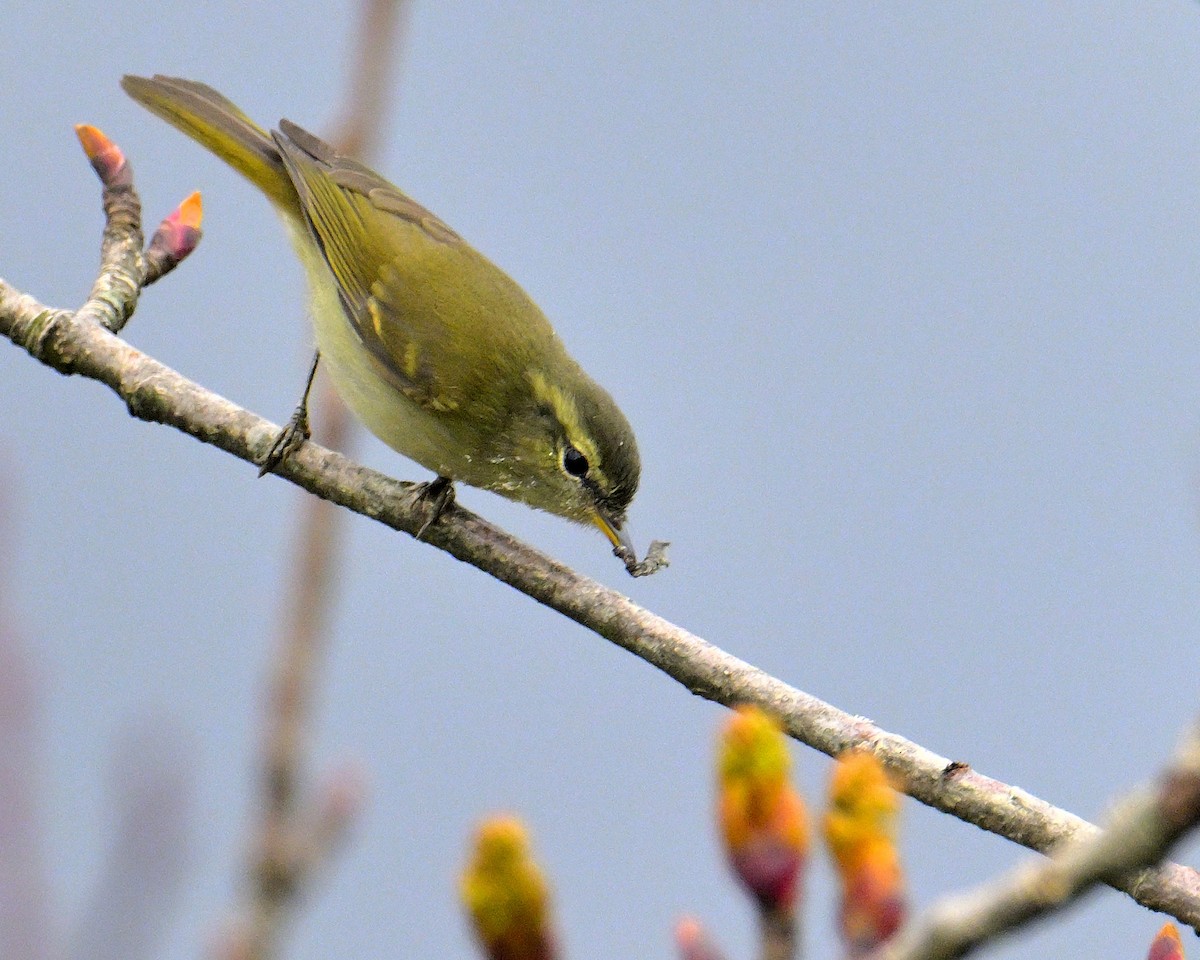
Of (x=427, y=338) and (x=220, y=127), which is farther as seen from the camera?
(x=220, y=127)

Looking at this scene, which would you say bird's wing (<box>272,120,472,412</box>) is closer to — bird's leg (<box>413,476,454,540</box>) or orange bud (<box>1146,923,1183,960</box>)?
bird's leg (<box>413,476,454,540</box>)

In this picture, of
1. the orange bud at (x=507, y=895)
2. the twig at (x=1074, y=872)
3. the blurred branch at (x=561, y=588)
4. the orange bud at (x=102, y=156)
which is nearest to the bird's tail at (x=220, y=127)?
the orange bud at (x=102, y=156)

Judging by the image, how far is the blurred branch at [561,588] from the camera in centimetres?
311

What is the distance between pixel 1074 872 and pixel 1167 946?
2.74 ft

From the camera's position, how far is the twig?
2.27 feet

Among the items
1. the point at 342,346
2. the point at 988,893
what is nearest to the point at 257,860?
the point at 988,893

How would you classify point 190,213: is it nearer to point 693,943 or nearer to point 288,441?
point 288,441

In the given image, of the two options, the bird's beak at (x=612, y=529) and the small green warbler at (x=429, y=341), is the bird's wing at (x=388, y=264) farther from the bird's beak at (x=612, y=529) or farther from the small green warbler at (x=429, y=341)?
the bird's beak at (x=612, y=529)

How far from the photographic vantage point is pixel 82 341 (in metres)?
4.18

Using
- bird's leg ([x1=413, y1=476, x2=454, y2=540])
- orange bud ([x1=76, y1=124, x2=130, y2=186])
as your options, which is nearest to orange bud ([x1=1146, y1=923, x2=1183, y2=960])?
bird's leg ([x1=413, y1=476, x2=454, y2=540])

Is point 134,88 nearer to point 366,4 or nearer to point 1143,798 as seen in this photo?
point 366,4

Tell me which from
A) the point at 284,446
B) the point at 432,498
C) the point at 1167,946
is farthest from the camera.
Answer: the point at 432,498

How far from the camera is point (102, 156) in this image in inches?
185

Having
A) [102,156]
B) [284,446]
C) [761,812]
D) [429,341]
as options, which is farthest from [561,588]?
[761,812]
